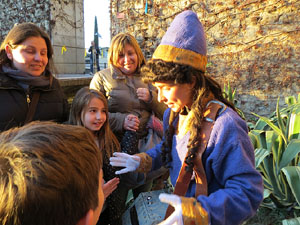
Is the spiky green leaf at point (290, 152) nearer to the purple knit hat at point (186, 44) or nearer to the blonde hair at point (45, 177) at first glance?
the purple knit hat at point (186, 44)

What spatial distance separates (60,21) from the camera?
610 centimetres

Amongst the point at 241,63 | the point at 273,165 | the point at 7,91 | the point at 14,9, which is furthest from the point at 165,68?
the point at 14,9

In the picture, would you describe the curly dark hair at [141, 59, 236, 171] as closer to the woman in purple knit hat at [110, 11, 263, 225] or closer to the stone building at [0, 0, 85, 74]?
the woman in purple knit hat at [110, 11, 263, 225]

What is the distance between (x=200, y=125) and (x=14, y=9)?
7.65m

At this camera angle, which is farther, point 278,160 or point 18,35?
point 278,160

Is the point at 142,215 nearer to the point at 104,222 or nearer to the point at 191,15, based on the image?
the point at 104,222

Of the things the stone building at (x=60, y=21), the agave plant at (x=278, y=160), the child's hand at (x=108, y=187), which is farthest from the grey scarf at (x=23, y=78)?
the stone building at (x=60, y=21)

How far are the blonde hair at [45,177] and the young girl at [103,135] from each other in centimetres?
113

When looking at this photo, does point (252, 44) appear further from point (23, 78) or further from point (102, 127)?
point (23, 78)

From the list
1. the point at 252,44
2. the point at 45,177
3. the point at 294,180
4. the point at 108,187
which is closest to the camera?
the point at 45,177

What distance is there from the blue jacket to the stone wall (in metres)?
3.99

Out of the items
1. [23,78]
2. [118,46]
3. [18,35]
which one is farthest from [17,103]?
[118,46]

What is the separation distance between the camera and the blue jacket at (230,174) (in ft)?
3.10

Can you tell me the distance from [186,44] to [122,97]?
121cm
